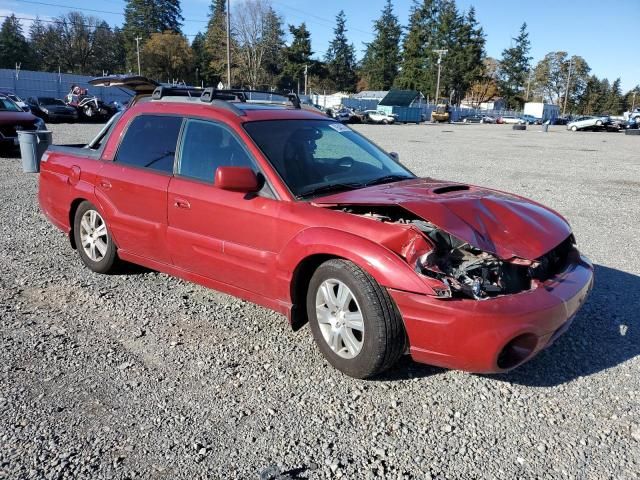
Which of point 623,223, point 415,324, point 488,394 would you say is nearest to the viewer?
point 415,324

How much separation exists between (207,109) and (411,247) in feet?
7.13

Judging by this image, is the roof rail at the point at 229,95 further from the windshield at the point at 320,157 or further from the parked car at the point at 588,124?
the parked car at the point at 588,124

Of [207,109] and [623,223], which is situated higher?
[207,109]

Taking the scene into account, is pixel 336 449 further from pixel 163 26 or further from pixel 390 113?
pixel 163 26

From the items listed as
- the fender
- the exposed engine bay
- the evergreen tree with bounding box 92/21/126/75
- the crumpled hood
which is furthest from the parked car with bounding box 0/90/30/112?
the evergreen tree with bounding box 92/21/126/75

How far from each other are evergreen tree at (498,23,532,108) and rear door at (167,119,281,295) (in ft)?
368

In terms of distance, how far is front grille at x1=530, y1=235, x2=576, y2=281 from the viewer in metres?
3.31

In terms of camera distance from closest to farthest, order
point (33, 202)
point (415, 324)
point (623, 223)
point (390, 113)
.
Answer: point (415, 324)
point (623, 223)
point (33, 202)
point (390, 113)

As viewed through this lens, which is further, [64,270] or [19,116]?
[19,116]

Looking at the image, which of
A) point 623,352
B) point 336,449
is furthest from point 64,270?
point 623,352

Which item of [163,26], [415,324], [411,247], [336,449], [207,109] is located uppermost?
[163,26]

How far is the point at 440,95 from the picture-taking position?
3750 inches

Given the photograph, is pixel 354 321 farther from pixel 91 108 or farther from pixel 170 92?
pixel 91 108

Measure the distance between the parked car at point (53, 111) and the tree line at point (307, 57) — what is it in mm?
48647
